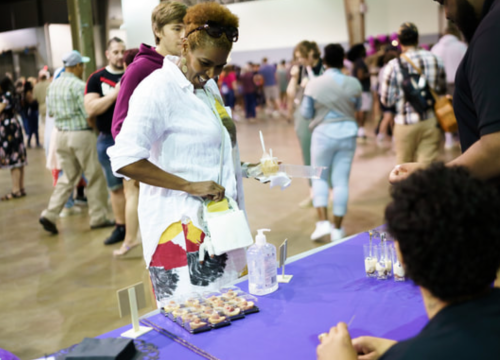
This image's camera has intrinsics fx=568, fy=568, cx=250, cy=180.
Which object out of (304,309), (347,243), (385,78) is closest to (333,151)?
(385,78)

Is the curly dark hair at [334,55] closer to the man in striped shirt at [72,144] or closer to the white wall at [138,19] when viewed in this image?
the white wall at [138,19]

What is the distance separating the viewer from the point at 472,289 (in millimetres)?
960

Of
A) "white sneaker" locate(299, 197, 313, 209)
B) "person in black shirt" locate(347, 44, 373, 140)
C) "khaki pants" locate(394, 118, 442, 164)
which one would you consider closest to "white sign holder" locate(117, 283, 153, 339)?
"khaki pants" locate(394, 118, 442, 164)

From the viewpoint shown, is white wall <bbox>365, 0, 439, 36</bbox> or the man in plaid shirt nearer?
the man in plaid shirt

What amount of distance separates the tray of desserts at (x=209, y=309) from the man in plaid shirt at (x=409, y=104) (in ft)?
11.1

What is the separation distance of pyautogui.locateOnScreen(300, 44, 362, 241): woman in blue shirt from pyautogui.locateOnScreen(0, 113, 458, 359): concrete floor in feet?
1.37

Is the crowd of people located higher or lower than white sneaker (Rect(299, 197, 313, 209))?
higher

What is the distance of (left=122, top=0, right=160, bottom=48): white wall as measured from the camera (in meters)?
4.04

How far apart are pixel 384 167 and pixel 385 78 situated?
3.08 m

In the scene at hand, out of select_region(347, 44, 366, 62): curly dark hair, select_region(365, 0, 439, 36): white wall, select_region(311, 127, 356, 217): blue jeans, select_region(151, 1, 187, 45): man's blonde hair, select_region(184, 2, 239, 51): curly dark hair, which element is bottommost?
A: select_region(311, 127, 356, 217): blue jeans

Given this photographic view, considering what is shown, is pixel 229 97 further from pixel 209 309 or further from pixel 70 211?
pixel 209 309

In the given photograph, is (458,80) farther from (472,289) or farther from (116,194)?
(116,194)

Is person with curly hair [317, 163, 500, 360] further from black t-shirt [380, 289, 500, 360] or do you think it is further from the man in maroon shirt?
the man in maroon shirt

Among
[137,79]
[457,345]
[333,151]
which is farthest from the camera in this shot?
[333,151]
